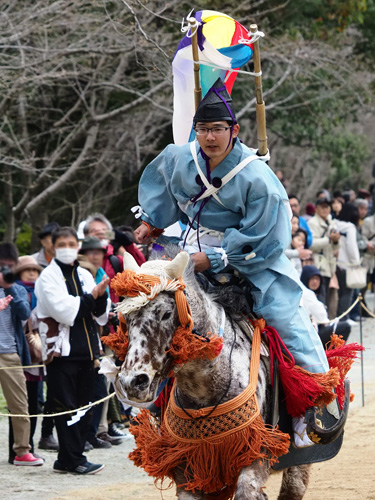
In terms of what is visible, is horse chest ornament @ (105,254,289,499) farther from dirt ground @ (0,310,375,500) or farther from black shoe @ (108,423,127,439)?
black shoe @ (108,423,127,439)

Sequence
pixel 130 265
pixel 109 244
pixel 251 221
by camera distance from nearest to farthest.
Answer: pixel 130 265, pixel 251 221, pixel 109 244

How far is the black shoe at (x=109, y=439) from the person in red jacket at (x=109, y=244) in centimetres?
140

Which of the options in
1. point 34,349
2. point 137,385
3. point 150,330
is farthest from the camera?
point 34,349

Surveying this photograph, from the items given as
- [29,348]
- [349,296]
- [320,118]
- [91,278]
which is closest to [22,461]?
[29,348]

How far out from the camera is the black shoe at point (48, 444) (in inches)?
341

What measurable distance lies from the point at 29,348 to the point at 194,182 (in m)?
3.75

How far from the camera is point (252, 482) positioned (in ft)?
15.2

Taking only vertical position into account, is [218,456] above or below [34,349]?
above

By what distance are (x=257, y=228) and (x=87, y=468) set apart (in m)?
3.61

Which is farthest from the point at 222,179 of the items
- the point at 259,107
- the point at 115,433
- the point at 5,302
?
the point at 115,433

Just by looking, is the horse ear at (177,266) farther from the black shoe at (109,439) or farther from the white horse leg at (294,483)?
the black shoe at (109,439)

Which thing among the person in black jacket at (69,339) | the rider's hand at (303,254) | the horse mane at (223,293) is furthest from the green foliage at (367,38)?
the horse mane at (223,293)

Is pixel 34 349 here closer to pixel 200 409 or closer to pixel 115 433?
pixel 115 433

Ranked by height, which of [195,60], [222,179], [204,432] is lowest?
[204,432]
